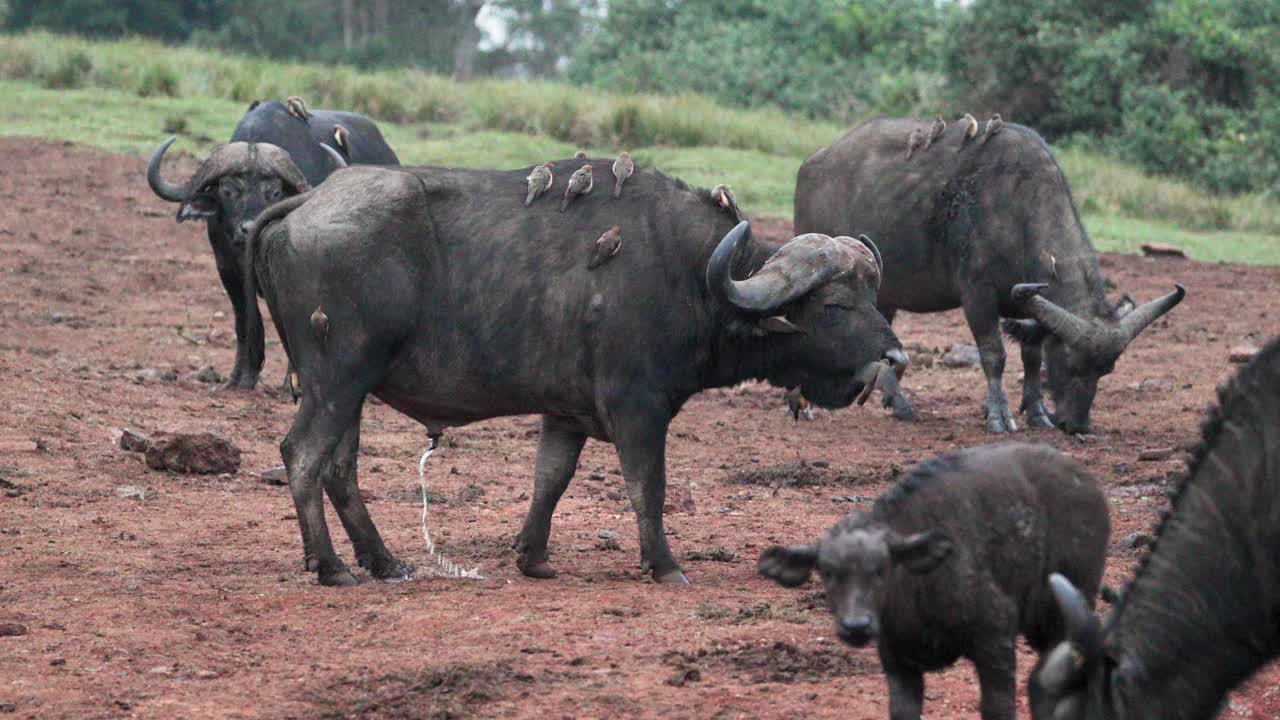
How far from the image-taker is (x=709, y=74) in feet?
105

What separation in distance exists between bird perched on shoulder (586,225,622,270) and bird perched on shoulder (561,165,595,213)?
1.04ft

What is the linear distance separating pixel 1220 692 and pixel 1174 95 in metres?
21.9

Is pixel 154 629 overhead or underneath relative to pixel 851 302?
underneath

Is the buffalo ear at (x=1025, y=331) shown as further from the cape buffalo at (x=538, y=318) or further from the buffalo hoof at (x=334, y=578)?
the buffalo hoof at (x=334, y=578)

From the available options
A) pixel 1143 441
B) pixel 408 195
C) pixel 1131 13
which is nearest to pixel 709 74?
pixel 1131 13

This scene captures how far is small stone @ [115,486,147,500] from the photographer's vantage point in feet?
31.8

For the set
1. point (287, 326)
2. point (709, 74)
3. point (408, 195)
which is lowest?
point (709, 74)

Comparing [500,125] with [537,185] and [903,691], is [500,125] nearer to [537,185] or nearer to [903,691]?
[537,185]

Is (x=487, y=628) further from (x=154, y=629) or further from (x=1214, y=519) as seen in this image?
(x=1214, y=519)

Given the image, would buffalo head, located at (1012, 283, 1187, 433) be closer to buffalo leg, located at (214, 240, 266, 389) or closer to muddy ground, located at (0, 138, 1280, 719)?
muddy ground, located at (0, 138, 1280, 719)

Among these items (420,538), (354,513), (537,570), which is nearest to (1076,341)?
(420,538)

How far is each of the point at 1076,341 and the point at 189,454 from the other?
19.1 feet

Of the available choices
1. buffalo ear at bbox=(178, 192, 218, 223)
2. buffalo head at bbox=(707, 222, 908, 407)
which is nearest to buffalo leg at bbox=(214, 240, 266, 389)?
buffalo ear at bbox=(178, 192, 218, 223)

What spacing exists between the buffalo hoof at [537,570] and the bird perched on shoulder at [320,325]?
4.48 feet
